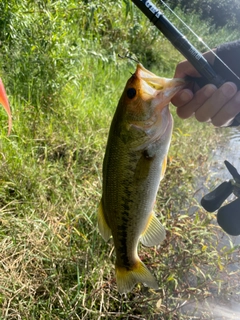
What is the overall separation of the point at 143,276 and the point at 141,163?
0.60m

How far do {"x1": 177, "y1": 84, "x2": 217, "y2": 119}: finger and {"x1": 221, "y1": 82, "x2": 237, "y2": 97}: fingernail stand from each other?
4cm

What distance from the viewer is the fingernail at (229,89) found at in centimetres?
155

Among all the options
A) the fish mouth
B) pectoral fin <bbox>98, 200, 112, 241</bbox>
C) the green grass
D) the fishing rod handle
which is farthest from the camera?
the green grass

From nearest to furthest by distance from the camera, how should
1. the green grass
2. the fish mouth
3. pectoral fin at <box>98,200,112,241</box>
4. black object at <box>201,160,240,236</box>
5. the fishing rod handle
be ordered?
1. the fish mouth
2. the fishing rod handle
3. pectoral fin at <box>98,200,112,241</box>
4. black object at <box>201,160,240,236</box>
5. the green grass

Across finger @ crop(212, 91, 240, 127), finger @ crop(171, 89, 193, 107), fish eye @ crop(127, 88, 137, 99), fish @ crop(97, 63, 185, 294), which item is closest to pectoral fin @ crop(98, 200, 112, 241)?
fish @ crop(97, 63, 185, 294)

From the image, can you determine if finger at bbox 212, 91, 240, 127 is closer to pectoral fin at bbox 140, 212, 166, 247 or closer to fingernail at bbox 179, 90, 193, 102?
fingernail at bbox 179, 90, 193, 102

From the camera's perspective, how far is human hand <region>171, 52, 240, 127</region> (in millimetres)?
1576

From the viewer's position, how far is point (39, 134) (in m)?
2.99

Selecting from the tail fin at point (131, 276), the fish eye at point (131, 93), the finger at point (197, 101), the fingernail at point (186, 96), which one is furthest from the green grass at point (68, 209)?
the fish eye at point (131, 93)

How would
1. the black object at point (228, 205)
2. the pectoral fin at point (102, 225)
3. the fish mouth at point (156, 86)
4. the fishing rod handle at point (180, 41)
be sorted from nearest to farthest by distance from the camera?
the fish mouth at point (156, 86)
the fishing rod handle at point (180, 41)
the pectoral fin at point (102, 225)
the black object at point (228, 205)

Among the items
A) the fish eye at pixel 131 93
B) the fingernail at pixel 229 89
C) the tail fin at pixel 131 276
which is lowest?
the tail fin at pixel 131 276

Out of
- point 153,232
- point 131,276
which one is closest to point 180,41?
point 153,232

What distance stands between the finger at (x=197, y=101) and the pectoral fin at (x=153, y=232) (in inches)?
23.6

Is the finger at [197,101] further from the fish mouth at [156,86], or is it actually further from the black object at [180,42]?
the fish mouth at [156,86]
